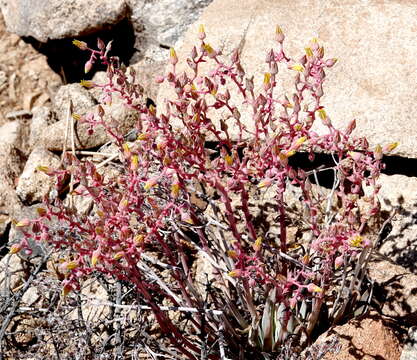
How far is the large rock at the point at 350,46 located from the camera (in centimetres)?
264

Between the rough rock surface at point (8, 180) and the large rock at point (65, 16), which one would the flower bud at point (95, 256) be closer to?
the rough rock surface at point (8, 180)

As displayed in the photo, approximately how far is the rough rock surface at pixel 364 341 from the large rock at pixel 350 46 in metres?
0.73

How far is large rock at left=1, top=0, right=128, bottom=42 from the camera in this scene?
142 inches

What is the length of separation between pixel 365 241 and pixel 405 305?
723 mm

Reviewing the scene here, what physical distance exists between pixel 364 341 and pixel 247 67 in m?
1.37

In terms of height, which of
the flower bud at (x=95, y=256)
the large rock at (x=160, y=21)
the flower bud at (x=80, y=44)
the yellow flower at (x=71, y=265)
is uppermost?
the flower bud at (x=80, y=44)

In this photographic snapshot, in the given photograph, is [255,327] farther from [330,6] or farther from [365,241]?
[330,6]

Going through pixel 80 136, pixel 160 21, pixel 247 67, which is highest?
pixel 160 21

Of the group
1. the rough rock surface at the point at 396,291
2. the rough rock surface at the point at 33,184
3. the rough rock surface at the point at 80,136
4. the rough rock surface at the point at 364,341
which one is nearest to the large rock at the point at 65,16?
the rough rock surface at the point at 80,136

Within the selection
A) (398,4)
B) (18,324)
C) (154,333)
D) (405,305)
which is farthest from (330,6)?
(18,324)

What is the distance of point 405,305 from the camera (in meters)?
2.44

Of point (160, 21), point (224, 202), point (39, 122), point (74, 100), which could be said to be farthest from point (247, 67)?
point (39, 122)

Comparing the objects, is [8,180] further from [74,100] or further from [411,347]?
[411,347]

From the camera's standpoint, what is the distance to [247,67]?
2.95 m
